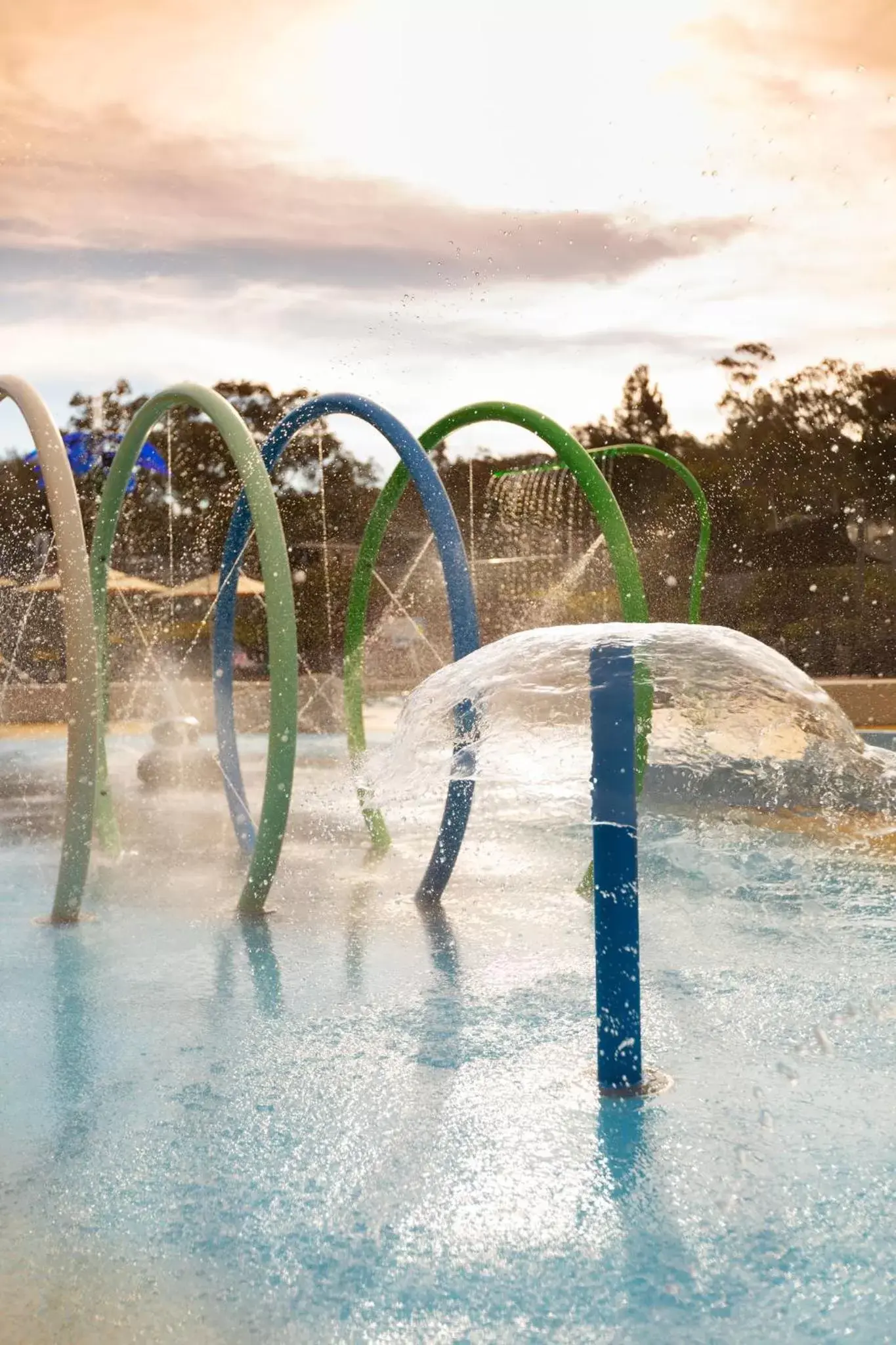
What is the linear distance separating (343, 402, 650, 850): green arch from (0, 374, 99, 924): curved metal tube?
134 centimetres

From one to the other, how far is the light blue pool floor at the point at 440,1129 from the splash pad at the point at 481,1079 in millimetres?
11

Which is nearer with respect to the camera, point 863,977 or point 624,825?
point 624,825

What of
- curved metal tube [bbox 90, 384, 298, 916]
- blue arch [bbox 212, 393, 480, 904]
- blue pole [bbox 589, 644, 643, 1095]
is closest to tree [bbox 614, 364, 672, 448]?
blue arch [bbox 212, 393, 480, 904]

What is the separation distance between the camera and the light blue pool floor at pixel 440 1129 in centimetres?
288

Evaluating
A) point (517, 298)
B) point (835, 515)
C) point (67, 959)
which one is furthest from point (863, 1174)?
point (517, 298)

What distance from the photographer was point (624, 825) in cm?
396

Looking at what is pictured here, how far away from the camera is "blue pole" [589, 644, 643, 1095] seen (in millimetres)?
3959

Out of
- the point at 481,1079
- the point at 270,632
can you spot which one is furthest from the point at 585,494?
the point at 481,1079

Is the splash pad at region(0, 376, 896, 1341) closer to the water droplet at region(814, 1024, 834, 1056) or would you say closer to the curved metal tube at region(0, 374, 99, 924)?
the water droplet at region(814, 1024, 834, 1056)

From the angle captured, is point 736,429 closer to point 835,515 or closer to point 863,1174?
point 835,515

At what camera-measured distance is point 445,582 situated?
700 centimetres

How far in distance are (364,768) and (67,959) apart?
2.86 m

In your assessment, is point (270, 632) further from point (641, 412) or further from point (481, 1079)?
point (641, 412)

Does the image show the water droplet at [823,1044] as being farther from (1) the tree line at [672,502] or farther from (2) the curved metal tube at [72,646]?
(1) the tree line at [672,502]
